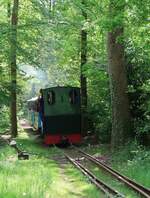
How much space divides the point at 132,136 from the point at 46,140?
21.6ft

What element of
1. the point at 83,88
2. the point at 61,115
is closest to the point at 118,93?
the point at 61,115

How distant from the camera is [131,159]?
18.1 metres

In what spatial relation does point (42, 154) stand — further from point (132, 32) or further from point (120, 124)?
point (132, 32)

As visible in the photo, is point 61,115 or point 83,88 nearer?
point 61,115

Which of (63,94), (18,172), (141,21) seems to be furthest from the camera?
(63,94)

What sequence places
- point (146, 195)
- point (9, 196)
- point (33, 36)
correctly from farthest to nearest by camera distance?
point (33, 36) < point (146, 195) < point (9, 196)

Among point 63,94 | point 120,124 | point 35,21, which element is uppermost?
point 35,21

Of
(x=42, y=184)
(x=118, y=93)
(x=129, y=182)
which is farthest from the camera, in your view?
(x=118, y=93)

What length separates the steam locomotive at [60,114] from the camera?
2616 centimetres

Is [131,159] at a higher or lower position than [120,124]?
lower

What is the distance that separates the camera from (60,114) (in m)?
26.7

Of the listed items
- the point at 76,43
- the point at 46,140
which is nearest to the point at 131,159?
the point at 46,140

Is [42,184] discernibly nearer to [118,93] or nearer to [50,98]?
[118,93]

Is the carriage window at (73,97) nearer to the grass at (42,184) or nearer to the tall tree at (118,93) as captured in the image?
the tall tree at (118,93)
